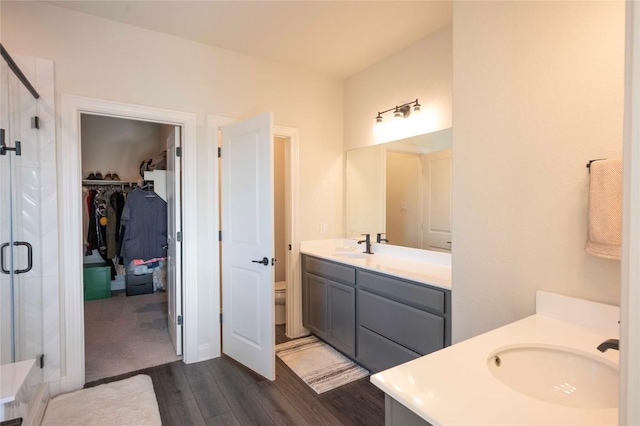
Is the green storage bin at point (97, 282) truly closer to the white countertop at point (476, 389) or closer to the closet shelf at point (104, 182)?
the closet shelf at point (104, 182)

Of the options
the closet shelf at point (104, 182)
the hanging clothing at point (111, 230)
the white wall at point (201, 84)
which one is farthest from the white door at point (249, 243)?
the closet shelf at point (104, 182)

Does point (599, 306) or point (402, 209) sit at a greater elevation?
point (402, 209)

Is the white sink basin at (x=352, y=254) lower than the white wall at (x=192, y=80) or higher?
lower

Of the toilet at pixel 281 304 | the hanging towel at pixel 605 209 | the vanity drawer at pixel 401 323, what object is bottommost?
the toilet at pixel 281 304

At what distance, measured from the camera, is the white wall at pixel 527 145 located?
1.28 m

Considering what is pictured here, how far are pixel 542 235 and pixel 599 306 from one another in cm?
33

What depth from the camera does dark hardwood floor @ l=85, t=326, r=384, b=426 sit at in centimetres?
210

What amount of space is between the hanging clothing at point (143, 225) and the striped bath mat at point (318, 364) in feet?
7.58

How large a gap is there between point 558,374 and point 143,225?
4592 mm

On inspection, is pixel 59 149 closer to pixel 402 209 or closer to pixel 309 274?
pixel 309 274

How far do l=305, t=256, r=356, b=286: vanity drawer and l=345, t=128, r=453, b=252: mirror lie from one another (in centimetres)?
59

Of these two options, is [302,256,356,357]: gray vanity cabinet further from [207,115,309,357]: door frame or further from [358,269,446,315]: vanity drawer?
[358,269,446,315]: vanity drawer

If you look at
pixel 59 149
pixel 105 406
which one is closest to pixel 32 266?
A: pixel 59 149

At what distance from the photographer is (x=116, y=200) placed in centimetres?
483
